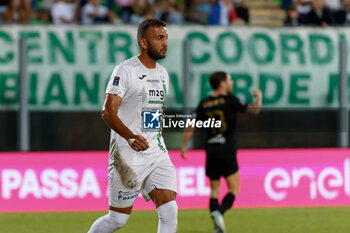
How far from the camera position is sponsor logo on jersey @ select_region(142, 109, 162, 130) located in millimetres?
6922

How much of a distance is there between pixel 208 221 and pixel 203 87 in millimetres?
3138

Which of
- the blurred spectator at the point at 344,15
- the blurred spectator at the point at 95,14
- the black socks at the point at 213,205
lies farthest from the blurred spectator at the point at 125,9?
the black socks at the point at 213,205

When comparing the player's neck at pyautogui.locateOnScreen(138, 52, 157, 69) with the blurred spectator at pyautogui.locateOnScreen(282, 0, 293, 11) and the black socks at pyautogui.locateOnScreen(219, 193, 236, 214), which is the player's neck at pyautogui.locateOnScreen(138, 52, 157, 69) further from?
the blurred spectator at pyautogui.locateOnScreen(282, 0, 293, 11)

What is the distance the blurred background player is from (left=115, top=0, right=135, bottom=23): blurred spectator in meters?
5.67

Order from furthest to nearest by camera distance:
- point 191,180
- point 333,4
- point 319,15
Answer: point 333,4
point 319,15
point 191,180

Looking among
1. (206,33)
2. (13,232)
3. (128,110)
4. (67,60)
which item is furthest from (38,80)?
(128,110)

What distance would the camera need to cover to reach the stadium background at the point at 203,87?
44.1ft

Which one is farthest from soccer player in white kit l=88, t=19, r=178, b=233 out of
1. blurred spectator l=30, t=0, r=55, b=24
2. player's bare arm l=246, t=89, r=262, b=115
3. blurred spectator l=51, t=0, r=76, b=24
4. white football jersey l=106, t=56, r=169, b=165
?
blurred spectator l=51, t=0, r=76, b=24

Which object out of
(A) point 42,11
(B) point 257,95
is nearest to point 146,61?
(B) point 257,95

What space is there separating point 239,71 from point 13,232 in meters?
5.52

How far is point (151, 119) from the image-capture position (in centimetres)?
695

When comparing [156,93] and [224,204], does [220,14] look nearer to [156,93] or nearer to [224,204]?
[224,204]

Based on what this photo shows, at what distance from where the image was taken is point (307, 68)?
579 inches

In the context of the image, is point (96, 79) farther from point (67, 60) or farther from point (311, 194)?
point (311, 194)
